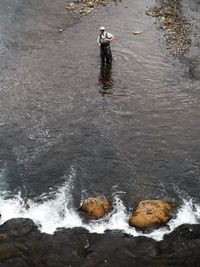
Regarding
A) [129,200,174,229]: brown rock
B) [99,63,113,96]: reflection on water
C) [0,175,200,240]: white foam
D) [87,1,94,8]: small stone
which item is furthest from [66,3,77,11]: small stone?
[129,200,174,229]: brown rock

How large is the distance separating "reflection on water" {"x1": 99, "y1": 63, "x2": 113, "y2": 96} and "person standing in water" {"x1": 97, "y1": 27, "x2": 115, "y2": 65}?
0.33m

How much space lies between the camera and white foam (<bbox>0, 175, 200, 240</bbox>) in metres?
14.0

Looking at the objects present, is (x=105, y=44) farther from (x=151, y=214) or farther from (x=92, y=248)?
(x=92, y=248)

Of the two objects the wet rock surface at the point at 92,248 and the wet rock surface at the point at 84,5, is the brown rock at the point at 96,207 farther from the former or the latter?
the wet rock surface at the point at 84,5

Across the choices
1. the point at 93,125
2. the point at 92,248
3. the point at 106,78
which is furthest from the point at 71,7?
the point at 92,248

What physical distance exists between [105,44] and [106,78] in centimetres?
188

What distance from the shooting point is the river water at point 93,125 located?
15328 mm

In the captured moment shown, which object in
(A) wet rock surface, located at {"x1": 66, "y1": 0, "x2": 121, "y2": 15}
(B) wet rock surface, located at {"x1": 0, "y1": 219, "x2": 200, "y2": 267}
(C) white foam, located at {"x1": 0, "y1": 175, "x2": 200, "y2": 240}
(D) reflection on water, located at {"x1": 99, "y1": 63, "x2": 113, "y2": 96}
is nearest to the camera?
(B) wet rock surface, located at {"x1": 0, "y1": 219, "x2": 200, "y2": 267}

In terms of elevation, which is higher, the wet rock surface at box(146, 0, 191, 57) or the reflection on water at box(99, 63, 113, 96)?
the wet rock surface at box(146, 0, 191, 57)

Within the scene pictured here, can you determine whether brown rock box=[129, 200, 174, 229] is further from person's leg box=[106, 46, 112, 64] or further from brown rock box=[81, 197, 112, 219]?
person's leg box=[106, 46, 112, 64]

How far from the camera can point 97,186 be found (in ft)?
51.9

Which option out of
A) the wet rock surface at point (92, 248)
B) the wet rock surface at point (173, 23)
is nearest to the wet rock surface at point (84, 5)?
the wet rock surface at point (173, 23)

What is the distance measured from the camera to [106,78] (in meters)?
22.5

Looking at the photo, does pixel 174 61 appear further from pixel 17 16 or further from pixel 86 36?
pixel 17 16
